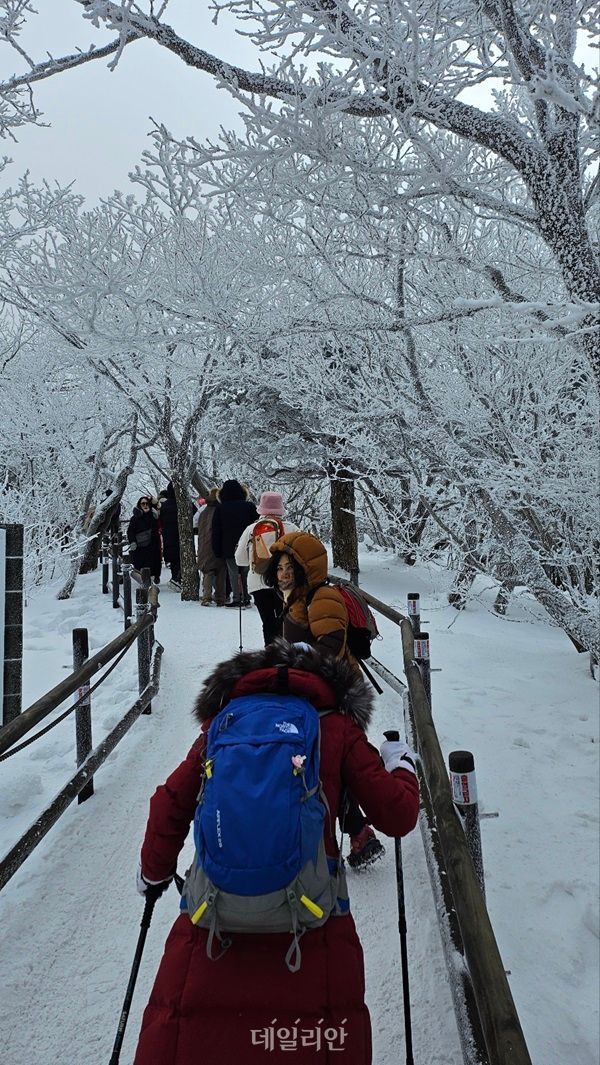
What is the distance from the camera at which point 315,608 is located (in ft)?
11.5

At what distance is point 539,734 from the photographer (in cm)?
697

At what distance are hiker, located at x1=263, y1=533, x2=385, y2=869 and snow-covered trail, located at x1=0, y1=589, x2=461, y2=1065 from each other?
0.19m

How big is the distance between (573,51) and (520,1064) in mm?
4533

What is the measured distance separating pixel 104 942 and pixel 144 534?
38.8 ft

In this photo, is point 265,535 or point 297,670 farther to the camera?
point 265,535

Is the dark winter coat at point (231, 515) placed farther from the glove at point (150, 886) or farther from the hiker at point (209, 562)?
the glove at point (150, 886)

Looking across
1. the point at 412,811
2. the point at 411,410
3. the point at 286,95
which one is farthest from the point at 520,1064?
the point at 411,410

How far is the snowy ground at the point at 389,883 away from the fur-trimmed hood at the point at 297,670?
1670 millimetres

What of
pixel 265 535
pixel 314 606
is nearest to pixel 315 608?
pixel 314 606

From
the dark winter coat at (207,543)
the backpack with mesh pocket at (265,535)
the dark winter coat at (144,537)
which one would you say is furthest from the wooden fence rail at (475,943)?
the dark winter coat at (144,537)

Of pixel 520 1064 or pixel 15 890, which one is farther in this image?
pixel 15 890

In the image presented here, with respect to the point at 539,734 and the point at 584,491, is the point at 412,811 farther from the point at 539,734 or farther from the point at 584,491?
the point at 539,734

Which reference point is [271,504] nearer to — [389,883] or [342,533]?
[389,883]

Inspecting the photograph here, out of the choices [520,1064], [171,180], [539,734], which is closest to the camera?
[520,1064]
